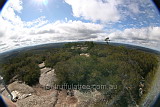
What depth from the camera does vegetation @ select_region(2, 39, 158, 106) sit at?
11.1 ft

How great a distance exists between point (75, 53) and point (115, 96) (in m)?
2.00

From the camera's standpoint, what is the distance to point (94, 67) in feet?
12.5

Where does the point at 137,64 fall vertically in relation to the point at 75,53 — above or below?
below

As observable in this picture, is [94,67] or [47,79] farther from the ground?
[94,67]

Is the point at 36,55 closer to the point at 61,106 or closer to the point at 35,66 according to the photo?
the point at 35,66

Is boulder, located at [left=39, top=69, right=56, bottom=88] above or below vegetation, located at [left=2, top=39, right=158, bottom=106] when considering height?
below

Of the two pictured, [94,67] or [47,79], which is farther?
[47,79]

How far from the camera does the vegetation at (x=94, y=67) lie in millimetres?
3373

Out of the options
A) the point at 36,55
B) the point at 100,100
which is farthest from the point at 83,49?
the point at 100,100

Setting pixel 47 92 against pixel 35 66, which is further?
pixel 35 66

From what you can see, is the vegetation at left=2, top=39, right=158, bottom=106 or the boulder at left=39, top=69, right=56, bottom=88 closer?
the vegetation at left=2, top=39, right=158, bottom=106

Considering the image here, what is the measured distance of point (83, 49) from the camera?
15.6 feet

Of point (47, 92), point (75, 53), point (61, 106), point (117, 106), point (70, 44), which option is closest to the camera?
point (117, 106)

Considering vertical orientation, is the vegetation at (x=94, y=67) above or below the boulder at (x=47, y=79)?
above
